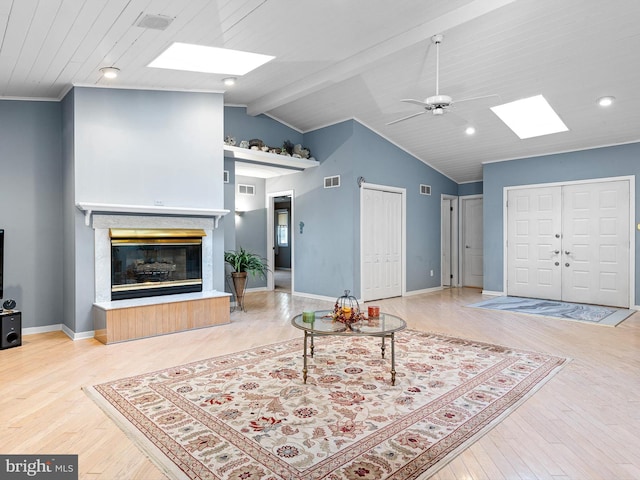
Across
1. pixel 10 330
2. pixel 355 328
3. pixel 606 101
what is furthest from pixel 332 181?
pixel 10 330

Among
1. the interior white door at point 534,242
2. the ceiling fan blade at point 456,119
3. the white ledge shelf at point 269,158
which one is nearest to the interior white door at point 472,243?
the interior white door at point 534,242

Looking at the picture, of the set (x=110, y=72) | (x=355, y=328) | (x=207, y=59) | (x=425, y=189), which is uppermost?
(x=207, y=59)

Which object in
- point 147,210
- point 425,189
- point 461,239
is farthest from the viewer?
point 461,239

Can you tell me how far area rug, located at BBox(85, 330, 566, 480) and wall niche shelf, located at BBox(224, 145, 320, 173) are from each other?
3.43 metres

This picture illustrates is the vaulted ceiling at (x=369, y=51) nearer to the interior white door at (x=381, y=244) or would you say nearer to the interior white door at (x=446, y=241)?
the interior white door at (x=381, y=244)

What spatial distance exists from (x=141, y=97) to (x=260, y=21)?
7.19 feet

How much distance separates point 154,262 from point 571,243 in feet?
22.4

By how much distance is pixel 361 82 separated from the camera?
599cm

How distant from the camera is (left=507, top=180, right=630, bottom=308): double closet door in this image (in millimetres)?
6781

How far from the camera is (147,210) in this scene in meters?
5.00

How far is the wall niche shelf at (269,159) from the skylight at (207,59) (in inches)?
64.3

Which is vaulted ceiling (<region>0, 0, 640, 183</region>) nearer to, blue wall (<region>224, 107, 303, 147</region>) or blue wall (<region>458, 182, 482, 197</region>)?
blue wall (<region>224, 107, 303, 147</region>)

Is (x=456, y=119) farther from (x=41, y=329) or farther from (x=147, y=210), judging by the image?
(x=41, y=329)

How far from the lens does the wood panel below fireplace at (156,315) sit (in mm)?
4500
